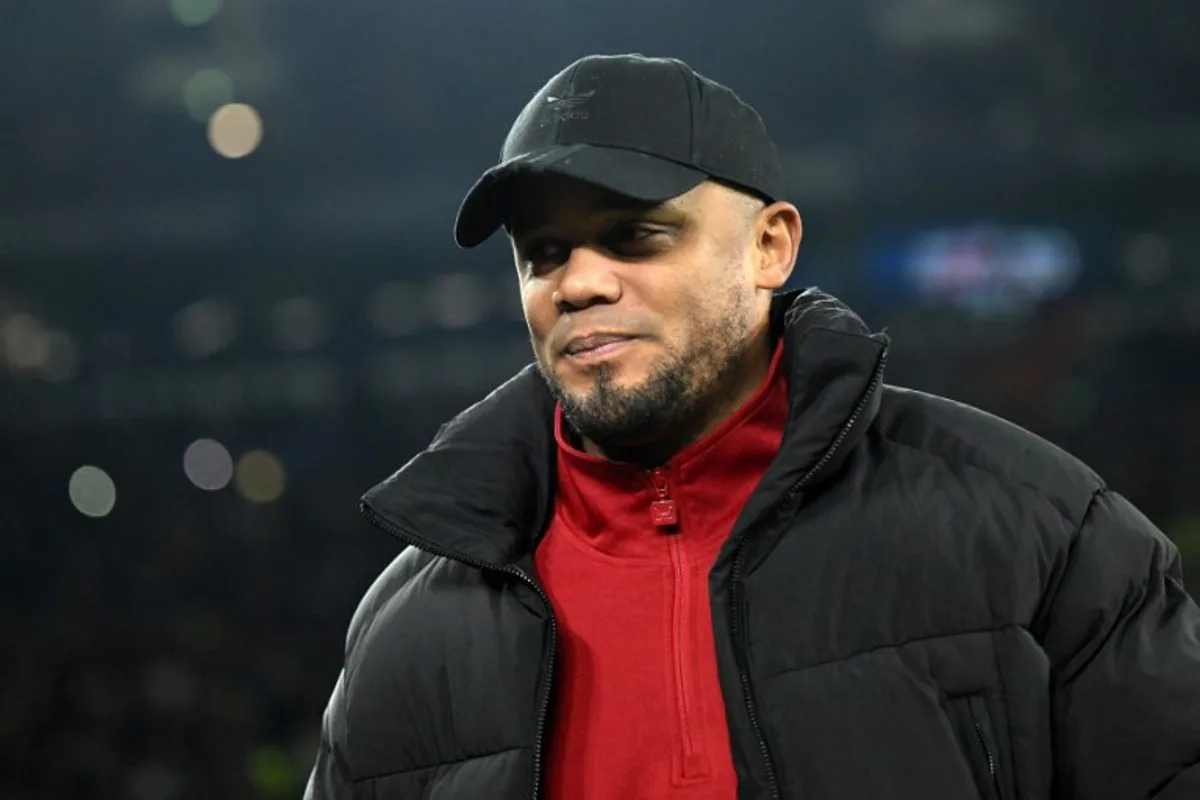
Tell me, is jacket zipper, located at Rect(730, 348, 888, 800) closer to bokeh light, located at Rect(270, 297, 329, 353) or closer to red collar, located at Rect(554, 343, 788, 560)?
red collar, located at Rect(554, 343, 788, 560)

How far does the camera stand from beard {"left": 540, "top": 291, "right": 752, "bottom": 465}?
1003 millimetres

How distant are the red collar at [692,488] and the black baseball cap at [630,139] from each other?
0.56 ft

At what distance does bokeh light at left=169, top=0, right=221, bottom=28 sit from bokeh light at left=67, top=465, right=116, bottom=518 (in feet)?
5.45

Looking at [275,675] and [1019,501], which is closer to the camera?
[1019,501]

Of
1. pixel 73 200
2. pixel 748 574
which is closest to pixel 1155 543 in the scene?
pixel 748 574

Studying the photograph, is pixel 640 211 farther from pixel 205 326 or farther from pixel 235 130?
pixel 235 130

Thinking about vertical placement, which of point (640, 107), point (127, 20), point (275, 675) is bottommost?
point (275, 675)

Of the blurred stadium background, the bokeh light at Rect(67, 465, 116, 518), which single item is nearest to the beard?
the blurred stadium background

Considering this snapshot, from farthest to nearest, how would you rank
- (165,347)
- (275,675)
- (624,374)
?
(165,347)
(275,675)
(624,374)

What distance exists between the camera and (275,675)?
427cm

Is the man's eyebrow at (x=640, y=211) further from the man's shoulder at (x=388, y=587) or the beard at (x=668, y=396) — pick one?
the man's shoulder at (x=388, y=587)

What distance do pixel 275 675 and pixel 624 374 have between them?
11.5 ft

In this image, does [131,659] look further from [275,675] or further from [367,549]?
[367,549]

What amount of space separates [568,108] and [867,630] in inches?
17.0
